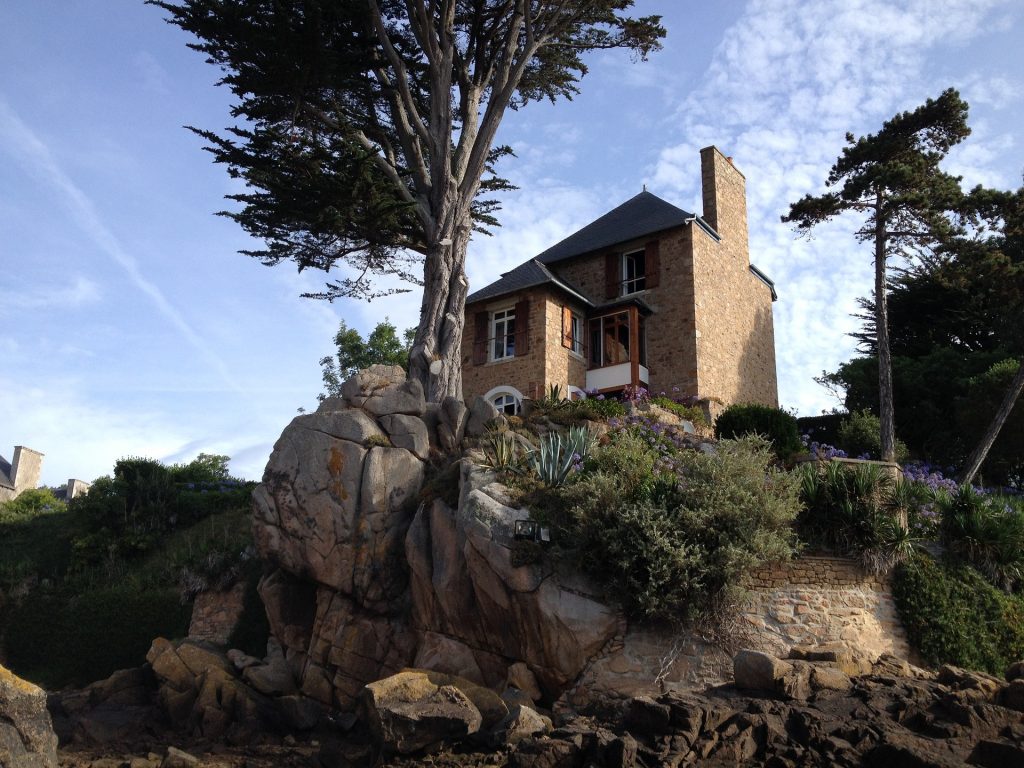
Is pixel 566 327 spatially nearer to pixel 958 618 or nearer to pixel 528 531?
pixel 528 531

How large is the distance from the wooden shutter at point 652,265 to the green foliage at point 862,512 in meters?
11.6

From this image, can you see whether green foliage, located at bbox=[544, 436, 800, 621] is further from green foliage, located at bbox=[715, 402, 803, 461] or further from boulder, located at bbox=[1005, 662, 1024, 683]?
green foliage, located at bbox=[715, 402, 803, 461]

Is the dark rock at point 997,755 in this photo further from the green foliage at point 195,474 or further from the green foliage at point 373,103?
the green foliage at point 195,474

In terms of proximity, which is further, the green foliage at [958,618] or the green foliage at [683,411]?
the green foliage at [683,411]

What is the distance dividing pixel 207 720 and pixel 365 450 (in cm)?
535

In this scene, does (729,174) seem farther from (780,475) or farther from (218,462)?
(218,462)

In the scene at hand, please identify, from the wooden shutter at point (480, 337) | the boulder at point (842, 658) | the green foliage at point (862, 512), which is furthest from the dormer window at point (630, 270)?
the boulder at point (842, 658)

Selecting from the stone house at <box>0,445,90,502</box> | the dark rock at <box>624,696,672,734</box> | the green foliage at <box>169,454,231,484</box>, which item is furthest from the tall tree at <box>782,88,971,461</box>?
the stone house at <box>0,445,90,502</box>

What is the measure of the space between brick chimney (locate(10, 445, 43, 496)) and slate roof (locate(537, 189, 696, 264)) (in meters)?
29.3

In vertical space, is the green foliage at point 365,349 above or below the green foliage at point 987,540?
above

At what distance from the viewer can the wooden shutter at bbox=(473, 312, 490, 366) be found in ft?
87.6

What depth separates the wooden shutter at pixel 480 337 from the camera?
26.7m

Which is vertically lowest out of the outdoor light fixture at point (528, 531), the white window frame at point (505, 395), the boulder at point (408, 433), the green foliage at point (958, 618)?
the green foliage at point (958, 618)

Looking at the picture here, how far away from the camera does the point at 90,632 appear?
2122 cm
